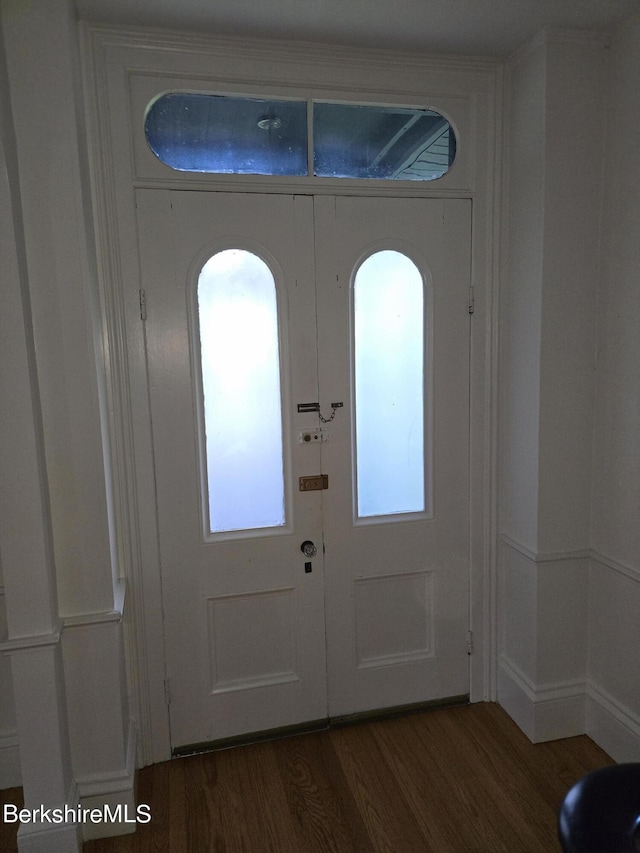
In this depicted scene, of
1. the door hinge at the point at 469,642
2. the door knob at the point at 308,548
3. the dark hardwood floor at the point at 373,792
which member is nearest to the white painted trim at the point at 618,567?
the door hinge at the point at 469,642

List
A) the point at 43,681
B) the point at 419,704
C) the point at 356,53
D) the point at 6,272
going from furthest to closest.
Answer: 1. the point at 419,704
2. the point at 356,53
3. the point at 43,681
4. the point at 6,272

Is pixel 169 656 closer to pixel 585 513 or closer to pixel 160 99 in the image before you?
pixel 585 513

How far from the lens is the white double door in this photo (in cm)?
201

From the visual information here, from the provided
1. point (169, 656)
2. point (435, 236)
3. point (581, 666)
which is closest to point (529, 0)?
point (435, 236)

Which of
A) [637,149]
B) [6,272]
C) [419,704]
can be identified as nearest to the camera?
[6,272]

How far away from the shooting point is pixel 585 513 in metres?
2.15

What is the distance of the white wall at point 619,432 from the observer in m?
1.89

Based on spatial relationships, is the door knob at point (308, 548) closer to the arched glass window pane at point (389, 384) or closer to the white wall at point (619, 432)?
the arched glass window pane at point (389, 384)

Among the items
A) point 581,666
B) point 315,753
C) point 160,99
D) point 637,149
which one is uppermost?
point 160,99

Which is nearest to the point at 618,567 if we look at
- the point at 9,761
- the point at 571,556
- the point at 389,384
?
the point at 571,556

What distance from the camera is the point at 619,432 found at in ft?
6.57

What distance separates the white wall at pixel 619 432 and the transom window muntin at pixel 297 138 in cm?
60

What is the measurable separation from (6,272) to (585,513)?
2.13 metres

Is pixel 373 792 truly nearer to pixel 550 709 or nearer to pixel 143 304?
pixel 550 709
